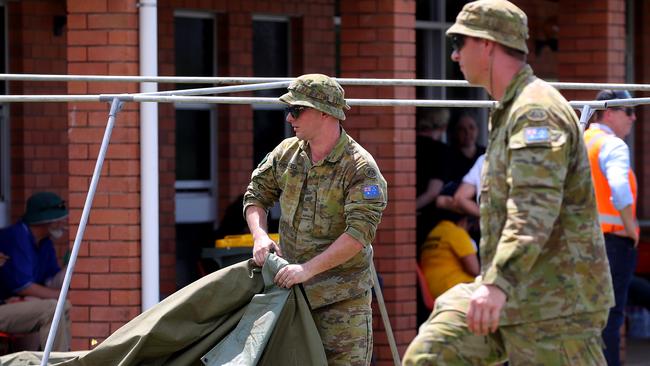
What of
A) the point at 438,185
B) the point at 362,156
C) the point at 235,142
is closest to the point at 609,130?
the point at 438,185

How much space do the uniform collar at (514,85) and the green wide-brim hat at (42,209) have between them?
4461mm

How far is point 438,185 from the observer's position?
8.80 meters

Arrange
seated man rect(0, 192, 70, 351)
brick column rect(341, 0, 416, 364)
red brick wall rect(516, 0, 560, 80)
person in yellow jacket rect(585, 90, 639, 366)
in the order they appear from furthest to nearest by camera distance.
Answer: red brick wall rect(516, 0, 560, 80) → brick column rect(341, 0, 416, 364) → seated man rect(0, 192, 70, 351) → person in yellow jacket rect(585, 90, 639, 366)

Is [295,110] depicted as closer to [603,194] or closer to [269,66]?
[603,194]

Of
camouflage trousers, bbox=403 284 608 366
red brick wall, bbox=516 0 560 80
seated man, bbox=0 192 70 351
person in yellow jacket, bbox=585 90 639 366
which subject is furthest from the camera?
red brick wall, bbox=516 0 560 80

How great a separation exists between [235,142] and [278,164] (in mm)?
3861

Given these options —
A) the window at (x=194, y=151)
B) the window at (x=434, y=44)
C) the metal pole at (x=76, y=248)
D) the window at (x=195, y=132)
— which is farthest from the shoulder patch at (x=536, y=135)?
the window at (x=434, y=44)

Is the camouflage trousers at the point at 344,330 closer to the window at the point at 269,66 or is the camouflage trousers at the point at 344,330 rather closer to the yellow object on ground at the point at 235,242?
the yellow object on ground at the point at 235,242

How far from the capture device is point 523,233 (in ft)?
13.4

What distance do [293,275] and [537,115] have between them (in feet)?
5.26

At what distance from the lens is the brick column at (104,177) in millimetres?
A: 6988

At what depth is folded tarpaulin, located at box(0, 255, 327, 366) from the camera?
5.50 m

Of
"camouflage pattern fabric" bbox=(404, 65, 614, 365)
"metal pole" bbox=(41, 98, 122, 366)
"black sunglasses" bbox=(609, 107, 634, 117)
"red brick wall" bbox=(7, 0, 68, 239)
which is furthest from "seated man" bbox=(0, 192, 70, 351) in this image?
"camouflage pattern fabric" bbox=(404, 65, 614, 365)

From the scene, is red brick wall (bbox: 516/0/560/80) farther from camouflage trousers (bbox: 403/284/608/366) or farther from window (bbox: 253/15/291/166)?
camouflage trousers (bbox: 403/284/608/366)
